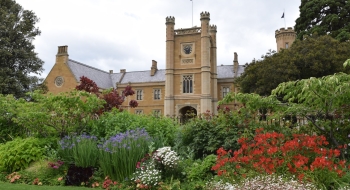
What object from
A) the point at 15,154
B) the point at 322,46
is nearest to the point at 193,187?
the point at 15,154

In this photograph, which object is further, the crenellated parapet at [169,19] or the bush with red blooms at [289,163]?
the crenellated parapet at [169,19]

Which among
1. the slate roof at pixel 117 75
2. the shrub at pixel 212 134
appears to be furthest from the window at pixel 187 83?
the shrub at pixel 212 134

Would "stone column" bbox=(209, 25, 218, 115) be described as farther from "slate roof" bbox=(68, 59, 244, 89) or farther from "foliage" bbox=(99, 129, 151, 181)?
"foliage" bbox=(99, 129, 151, 181)

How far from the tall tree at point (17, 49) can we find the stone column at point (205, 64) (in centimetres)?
1766

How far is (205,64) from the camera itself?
33.6 m

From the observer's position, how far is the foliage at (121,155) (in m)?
6.35

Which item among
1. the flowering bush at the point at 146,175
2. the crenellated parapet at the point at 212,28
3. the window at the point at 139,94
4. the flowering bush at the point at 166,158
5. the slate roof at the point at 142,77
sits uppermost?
the crenellated parapet at the point at 212,28

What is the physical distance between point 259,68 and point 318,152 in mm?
17400

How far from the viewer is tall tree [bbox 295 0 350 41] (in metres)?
21.5

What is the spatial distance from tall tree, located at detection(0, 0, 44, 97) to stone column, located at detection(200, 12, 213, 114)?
17663 millimetres

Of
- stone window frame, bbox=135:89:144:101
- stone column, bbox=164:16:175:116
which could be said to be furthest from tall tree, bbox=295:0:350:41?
stone window frame, bbox=135:89:144:101

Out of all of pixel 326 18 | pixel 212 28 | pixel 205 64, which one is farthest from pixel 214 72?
pixel 326 18

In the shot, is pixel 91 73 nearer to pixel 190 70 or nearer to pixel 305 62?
pixel 190 70

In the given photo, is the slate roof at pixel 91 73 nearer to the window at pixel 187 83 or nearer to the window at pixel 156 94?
the window at pixel 156 94
